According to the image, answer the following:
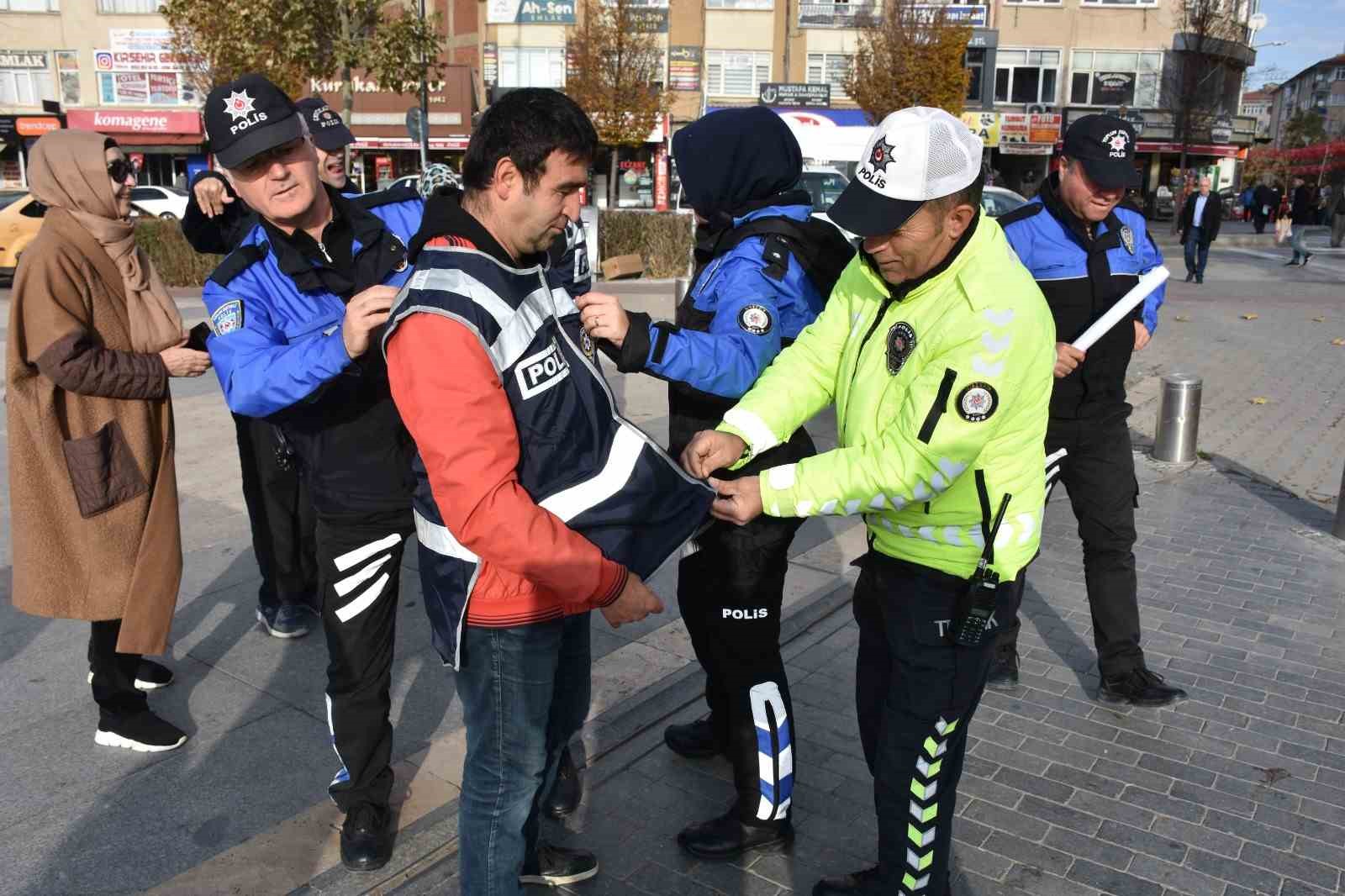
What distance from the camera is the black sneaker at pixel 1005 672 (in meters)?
4.20

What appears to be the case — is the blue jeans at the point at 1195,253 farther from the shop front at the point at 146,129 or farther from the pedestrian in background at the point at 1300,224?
the shop front at the point at 146,129

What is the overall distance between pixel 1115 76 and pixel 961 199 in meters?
43.4

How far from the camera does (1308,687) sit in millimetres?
4180

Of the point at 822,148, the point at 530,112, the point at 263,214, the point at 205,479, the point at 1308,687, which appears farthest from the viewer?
the point at 822,148

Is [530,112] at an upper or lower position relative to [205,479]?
upper

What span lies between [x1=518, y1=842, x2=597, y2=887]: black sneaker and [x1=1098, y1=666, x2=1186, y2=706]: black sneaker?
2.23 meters

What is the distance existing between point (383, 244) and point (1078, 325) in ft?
8.22

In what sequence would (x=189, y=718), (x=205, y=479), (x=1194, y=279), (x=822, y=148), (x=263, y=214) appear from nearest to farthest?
(x=263, y=214)
(x=189, y=718)
(x=205, y=479)
(x=1194, y=279)
(x=822, y=148)

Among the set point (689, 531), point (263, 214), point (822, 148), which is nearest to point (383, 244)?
point (263, 214)

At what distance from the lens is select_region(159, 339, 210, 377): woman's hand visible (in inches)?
136

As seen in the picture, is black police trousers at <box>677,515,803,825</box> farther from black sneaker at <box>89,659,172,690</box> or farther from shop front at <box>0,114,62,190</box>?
shop front at <box>0,114,62,190</box>

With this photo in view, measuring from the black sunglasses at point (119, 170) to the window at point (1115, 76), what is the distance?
138 ft

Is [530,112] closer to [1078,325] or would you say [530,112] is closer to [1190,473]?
[1078,325]

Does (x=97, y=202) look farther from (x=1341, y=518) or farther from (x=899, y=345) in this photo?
(x=1341, y=518)
